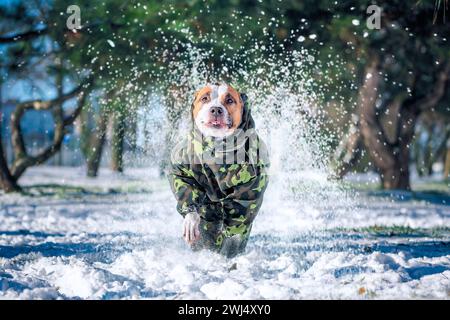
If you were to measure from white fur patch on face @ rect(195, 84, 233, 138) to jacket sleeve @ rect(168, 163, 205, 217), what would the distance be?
313 millimetres

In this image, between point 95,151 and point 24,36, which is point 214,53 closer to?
point 24,36

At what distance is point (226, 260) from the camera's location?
4355mm

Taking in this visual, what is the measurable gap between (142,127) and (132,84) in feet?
3.14

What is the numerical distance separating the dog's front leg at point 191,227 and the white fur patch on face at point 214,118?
1.82ft

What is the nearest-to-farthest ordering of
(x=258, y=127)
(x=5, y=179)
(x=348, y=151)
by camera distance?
(x=258, y=127)
(x=5, y=179)
(x=348, y=151)

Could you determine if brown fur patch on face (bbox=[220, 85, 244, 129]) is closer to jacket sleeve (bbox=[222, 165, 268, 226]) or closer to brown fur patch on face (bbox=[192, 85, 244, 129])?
brown fur patch on face (bbox=[192, 85, 244, 129])

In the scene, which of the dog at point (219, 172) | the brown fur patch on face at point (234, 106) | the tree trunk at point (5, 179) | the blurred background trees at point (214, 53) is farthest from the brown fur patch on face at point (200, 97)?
the tree trunk at point (5, 179)

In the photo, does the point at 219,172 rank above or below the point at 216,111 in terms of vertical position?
below

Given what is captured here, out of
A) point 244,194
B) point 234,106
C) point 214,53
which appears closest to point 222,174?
point 244,194

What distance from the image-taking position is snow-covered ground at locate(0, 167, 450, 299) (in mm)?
3535

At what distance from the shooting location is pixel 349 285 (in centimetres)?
361

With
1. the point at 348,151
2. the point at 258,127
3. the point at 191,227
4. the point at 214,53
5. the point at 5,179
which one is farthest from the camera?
the point at 348,151

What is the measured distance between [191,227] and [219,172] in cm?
42
